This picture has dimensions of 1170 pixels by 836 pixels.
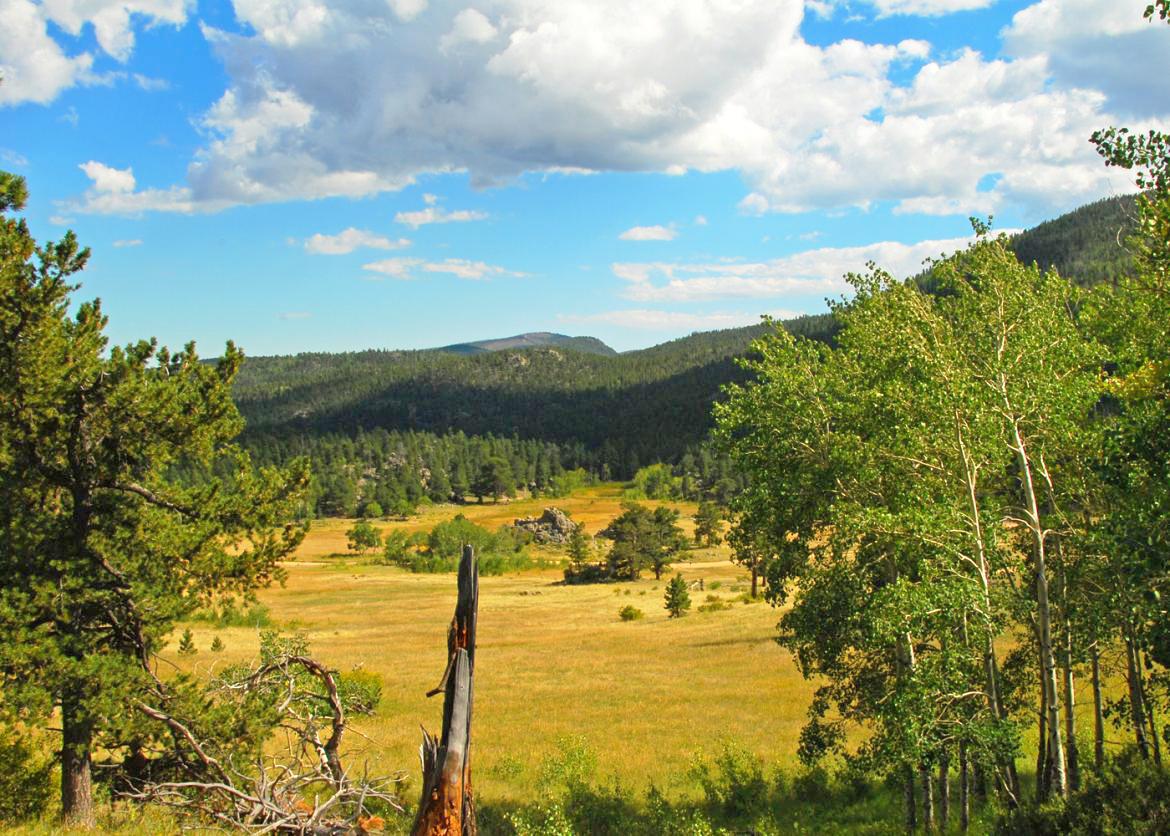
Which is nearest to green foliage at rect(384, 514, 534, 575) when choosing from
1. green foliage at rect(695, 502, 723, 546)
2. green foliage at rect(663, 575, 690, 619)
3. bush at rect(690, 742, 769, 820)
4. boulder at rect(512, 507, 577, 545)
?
boulder at rect(512, 507, 577, 545)

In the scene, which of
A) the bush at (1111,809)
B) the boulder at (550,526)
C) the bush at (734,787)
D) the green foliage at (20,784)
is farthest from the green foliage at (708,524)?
the bush at (1111,809)

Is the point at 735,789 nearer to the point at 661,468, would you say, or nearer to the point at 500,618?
the point at 500,618

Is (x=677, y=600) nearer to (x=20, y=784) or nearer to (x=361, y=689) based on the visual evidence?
(x=361, y=689)

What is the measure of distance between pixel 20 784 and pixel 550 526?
386ft

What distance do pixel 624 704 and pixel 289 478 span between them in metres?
22.1

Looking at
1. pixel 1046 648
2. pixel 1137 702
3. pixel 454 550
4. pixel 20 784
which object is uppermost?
pixel 1046 648

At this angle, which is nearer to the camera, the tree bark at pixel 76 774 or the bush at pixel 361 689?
the tree bark at pixel 76 774

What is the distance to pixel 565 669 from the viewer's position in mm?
41375

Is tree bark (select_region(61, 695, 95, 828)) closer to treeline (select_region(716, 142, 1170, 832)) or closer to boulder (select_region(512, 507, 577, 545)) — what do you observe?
treeline (select_region(716, 142, 1170, 832))

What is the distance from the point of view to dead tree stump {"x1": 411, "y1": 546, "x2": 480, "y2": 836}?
631 cm

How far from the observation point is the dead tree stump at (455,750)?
6309 millimetres

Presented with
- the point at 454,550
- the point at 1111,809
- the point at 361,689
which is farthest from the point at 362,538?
the point at 1111,809

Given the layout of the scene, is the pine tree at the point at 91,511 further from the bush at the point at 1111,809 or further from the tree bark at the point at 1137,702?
the tree bark at the point at 1137,702

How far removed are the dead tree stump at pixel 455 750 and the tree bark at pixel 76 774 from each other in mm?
8649
